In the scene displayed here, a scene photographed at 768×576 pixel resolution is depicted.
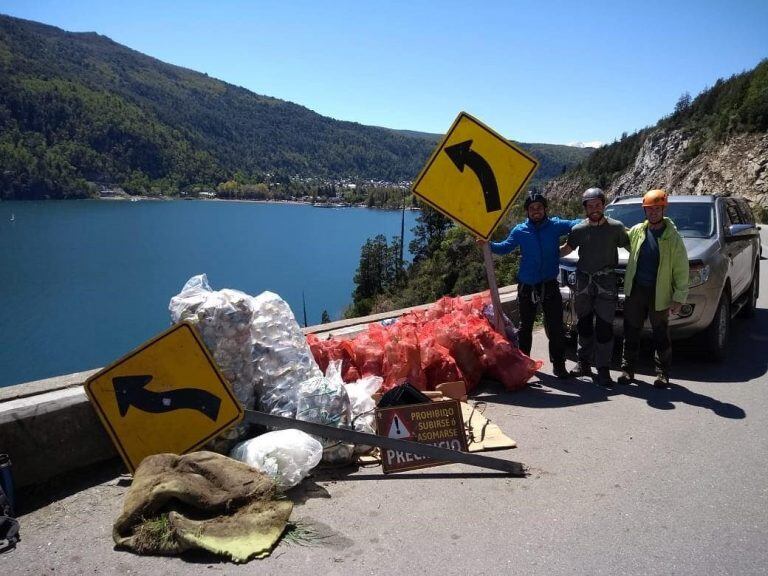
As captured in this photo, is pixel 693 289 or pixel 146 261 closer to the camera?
pixel 693 289

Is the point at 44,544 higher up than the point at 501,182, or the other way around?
the point at 501,182

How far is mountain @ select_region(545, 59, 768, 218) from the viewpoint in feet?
164

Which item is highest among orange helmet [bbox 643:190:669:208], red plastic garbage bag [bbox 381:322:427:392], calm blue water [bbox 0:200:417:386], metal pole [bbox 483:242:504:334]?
orange helmet [bbox 643:190:669:208]

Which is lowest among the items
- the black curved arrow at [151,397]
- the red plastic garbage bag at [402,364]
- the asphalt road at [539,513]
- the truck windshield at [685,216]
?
the asphalt road at [539,513]

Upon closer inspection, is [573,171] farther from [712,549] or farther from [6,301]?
[712,549]

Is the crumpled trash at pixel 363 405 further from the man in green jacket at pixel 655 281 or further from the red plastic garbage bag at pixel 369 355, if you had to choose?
the man in green jacket at pixel 655 281

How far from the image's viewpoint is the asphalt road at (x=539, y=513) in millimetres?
3086

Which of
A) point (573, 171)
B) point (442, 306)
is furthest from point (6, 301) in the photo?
point (573, 171)

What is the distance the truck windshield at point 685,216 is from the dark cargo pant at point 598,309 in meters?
2.09

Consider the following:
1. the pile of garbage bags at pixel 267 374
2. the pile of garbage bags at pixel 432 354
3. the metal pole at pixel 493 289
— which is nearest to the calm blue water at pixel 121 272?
the metal pole at pixel 493 289

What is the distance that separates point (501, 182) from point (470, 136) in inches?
23.0

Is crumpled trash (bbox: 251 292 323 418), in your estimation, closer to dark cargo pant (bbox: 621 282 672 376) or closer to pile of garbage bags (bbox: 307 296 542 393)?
pile of garbage bags (bbox: 307 296 542 393)

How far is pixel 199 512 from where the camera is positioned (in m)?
3.41

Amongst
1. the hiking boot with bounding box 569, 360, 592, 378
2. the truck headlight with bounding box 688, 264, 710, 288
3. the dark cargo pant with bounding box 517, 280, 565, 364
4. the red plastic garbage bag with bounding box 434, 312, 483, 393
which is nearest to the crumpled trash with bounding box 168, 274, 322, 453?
the red plastic garbage bag with bounding box 434, 312, 483, 393
